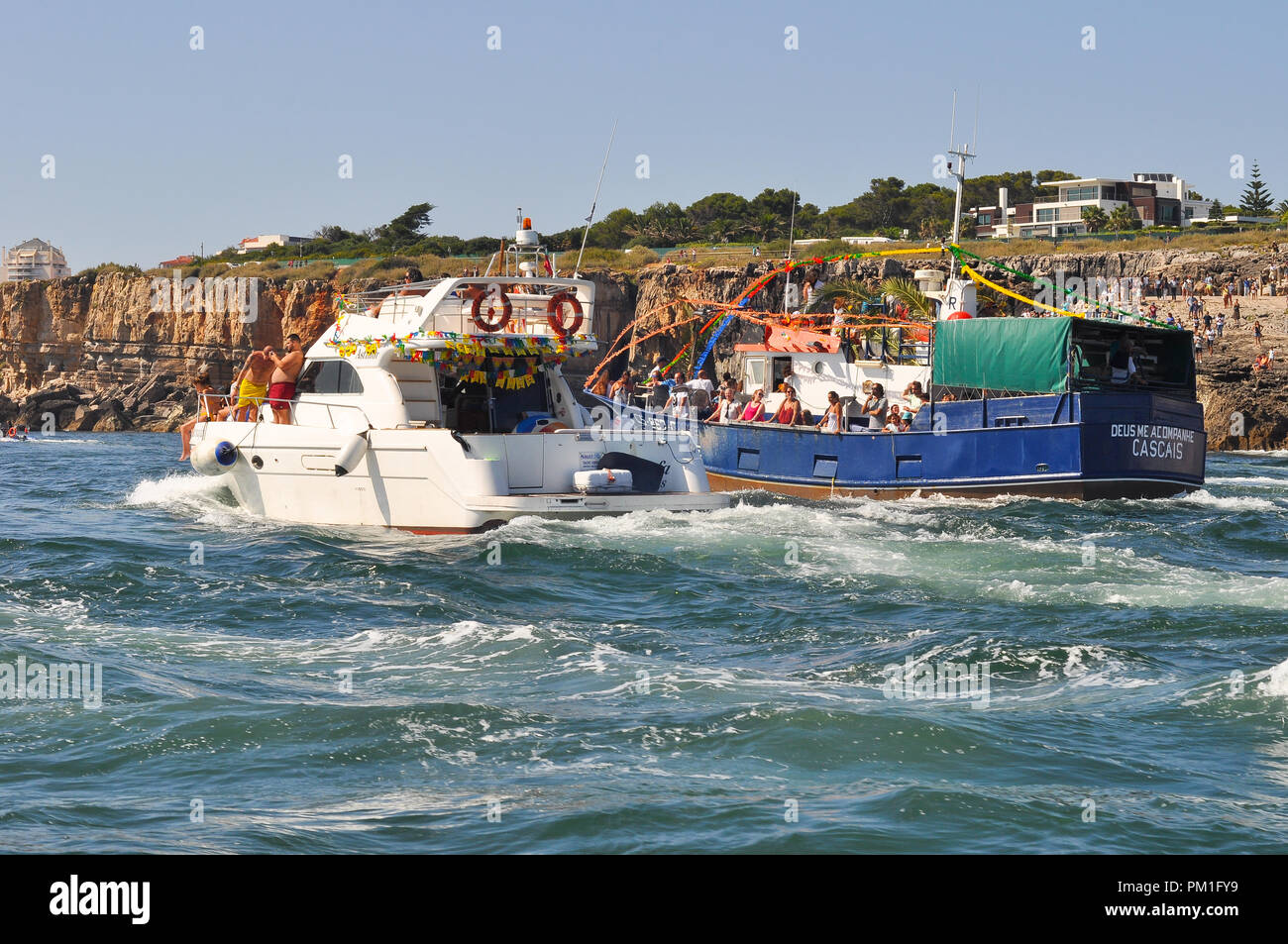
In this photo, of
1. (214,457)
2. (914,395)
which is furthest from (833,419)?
(214,457)

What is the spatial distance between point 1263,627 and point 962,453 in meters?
11.8

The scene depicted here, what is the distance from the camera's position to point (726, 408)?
27.1 meters

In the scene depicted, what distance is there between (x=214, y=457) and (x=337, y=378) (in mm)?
2074

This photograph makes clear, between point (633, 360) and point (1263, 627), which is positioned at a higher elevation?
point (633, 360)

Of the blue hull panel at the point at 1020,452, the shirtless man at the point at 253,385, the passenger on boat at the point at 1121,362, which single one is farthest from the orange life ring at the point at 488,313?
the passenger on boat at the point at 1121,362

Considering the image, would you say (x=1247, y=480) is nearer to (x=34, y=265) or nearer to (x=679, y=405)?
(x=679, y=405)

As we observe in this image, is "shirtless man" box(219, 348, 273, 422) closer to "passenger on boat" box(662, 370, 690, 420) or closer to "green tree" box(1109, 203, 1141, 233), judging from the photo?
"passenger on boat" box(662, 370, 690, 420)

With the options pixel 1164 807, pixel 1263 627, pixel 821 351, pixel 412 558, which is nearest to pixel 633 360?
pixel 821 351

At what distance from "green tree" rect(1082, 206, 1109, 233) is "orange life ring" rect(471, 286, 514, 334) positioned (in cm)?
8122

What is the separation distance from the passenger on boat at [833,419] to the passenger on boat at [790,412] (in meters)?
0.92

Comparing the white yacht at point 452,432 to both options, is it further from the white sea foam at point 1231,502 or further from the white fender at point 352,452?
the white sea foam at point 1231,502
